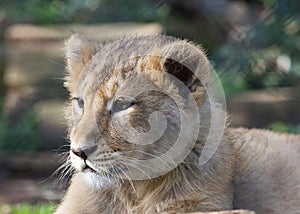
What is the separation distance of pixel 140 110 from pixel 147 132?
0.09 m

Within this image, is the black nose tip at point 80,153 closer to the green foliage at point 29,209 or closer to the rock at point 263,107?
the green foliage at point 29,209

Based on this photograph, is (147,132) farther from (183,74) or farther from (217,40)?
(217,40)

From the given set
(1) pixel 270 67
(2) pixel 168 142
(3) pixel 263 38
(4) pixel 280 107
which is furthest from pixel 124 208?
(4) pixel 280 107

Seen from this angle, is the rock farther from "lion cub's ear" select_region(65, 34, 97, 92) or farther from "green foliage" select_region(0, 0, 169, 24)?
"lion cub's ear" select_region(65, 34, 97, 92)

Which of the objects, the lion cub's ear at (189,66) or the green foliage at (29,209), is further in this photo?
the green foliage at (29,209)

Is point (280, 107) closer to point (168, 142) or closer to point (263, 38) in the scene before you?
point (263, 38)

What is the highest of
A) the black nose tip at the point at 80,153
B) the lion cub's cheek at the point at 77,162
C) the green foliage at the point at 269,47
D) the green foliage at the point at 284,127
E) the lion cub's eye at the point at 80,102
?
the green foliage at the point at 269,47

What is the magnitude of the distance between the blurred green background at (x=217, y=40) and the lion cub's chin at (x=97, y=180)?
2892mm

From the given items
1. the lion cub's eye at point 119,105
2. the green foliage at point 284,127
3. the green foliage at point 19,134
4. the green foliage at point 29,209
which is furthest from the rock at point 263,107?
the lion cub's eye at point 119,105

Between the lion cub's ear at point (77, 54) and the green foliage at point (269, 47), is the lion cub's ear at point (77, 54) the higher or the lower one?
the lower one

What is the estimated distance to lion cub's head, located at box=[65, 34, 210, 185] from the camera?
393cm

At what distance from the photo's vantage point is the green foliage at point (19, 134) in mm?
7719

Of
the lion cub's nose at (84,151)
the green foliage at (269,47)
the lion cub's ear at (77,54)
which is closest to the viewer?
the lion cub's nose at (84,151)

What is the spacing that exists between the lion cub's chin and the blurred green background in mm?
2892
